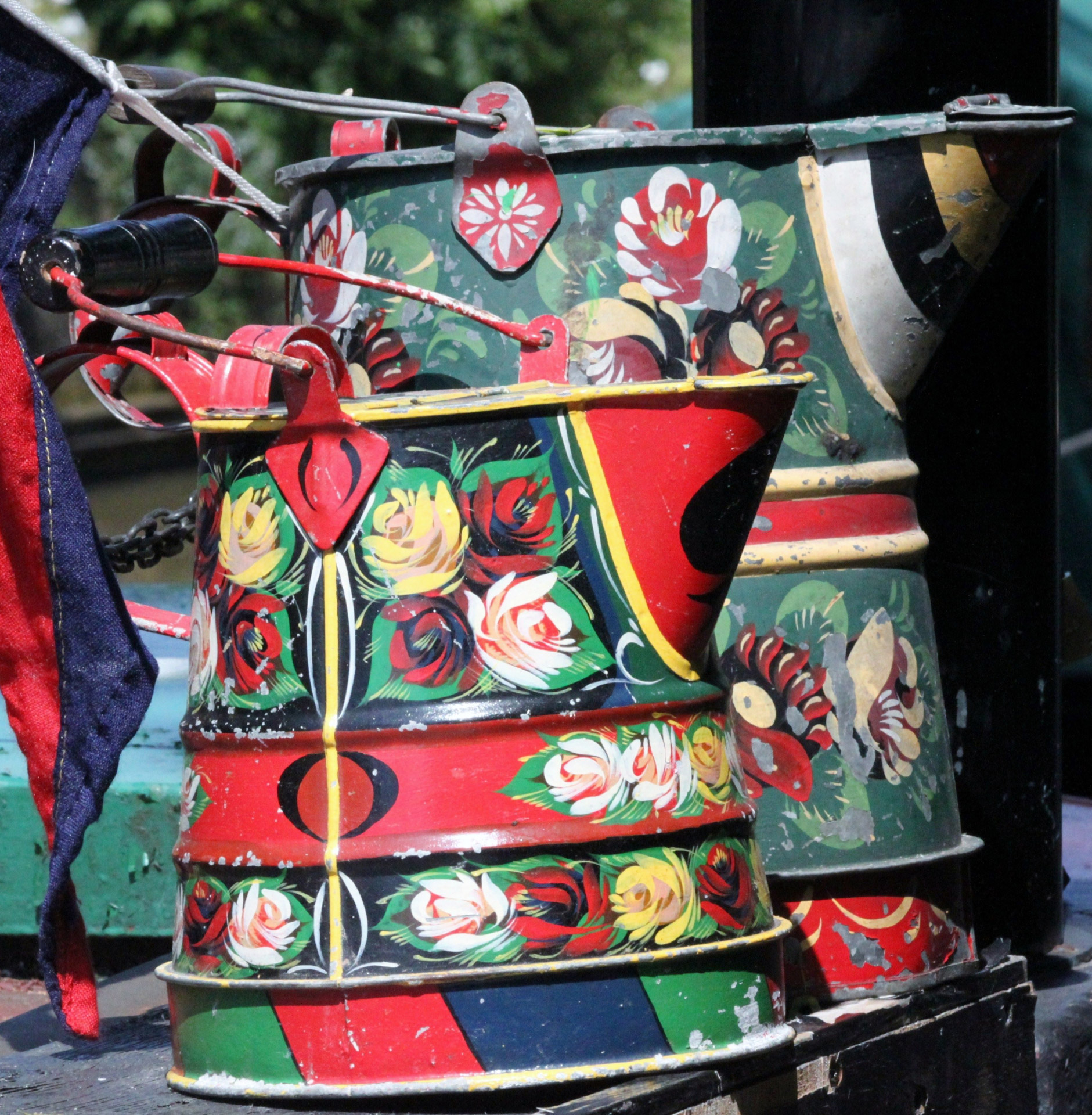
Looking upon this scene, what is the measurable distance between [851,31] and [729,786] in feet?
2.87

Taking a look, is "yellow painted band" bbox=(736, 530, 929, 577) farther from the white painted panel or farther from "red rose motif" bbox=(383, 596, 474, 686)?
"red rose motif" bbox=(383, 596, 474, 686)

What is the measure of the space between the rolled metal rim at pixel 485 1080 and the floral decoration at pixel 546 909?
0.25ft

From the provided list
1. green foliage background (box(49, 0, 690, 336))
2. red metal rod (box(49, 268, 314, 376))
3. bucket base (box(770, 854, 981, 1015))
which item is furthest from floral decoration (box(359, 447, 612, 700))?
green foliage background (box(49, 0, 690, 336))

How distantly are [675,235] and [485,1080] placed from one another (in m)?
0.71

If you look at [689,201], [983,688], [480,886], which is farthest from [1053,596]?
[480,886]

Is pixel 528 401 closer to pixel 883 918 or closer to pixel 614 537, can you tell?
pixel 614 537

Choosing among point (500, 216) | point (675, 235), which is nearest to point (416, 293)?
point (500, 216)

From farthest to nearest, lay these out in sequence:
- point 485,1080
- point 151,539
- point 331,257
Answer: point 151,539
point 331,257
point 485,1080

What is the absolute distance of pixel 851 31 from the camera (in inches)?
67.0

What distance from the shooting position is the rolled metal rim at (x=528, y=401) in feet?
3.77

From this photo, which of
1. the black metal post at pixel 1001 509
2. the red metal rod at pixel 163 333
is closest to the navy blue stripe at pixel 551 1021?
the red metal rod at pixel 163 333

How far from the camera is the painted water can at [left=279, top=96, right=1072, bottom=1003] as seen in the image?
1.40m

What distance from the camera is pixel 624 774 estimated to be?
1.16 m

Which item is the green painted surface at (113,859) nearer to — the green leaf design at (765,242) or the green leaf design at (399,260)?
the green leaf design at (399,260)
